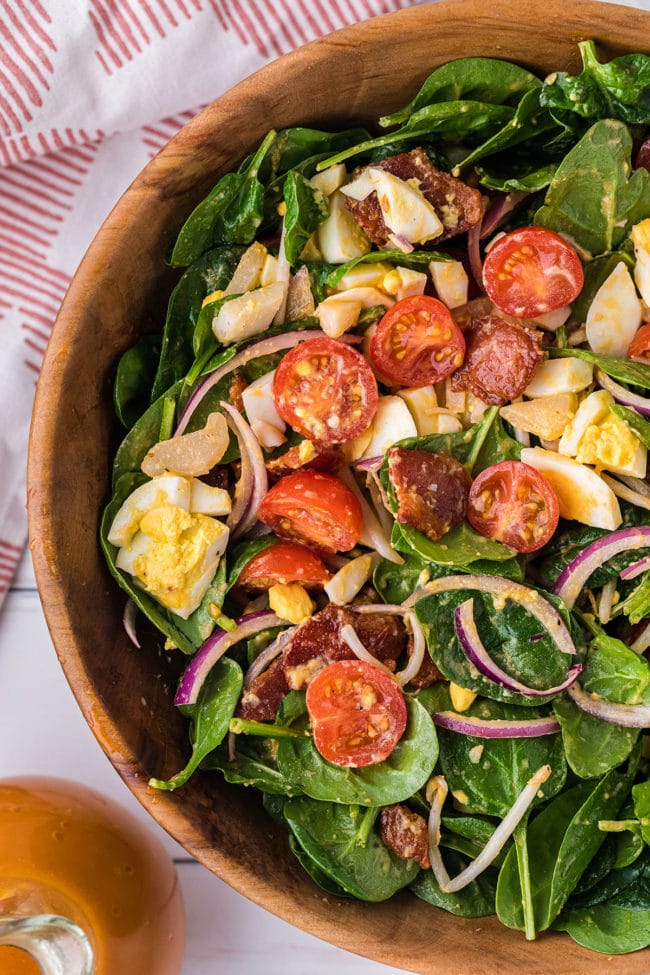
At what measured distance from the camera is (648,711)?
2.97 m

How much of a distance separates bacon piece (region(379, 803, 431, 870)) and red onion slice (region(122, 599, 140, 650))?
90 cm

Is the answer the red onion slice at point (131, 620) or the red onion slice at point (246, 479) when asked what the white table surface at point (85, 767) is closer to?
the red onion slice at point (131, 620)

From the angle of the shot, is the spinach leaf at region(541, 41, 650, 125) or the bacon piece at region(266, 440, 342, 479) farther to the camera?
the bacon piece at region(266, 440, 342, 479)

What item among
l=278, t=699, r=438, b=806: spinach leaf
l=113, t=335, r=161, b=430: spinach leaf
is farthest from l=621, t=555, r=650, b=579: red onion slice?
l=113, t=335, r=161, b=430: spinach leaf

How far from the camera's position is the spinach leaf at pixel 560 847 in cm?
298

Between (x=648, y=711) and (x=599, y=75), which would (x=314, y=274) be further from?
(x=648, y=711)

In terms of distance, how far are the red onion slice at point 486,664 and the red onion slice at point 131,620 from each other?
96 centimetres

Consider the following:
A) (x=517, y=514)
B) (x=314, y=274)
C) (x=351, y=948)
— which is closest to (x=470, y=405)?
(x=517, y=514)

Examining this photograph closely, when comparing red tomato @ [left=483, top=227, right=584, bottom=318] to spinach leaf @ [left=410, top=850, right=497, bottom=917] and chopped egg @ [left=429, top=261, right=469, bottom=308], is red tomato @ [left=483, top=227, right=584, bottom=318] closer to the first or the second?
chopped egg @ [left=429, top=261, right=469, bottom=308]

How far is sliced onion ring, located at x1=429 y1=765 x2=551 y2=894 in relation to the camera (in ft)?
9.79

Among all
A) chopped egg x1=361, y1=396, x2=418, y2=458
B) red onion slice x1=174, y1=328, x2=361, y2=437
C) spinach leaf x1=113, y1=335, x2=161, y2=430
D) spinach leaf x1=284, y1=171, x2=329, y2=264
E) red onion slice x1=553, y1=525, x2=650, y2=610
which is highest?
spinach leaf x1=284, y1=171, x2=329, y2=264

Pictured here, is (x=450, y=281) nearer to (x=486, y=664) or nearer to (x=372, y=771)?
(x=486, y=664)

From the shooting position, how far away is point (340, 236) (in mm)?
3008

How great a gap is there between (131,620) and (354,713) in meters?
0.72
